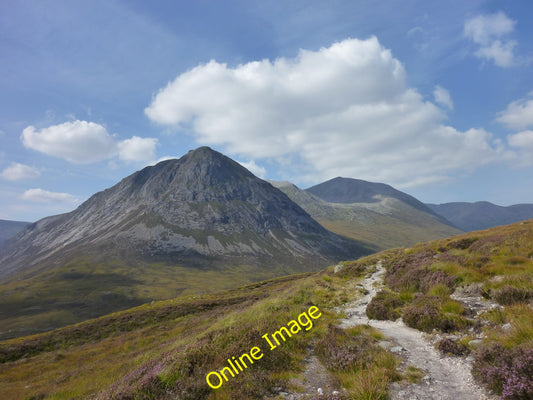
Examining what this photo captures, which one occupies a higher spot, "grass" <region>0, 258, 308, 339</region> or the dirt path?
the dirt path

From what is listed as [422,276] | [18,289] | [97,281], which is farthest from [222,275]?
[422,276]

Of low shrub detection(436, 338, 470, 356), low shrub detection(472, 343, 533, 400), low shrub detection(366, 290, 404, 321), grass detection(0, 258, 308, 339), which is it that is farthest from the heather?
grass detection(0, 258, 308, 339)

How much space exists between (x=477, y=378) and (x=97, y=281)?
20464 cm

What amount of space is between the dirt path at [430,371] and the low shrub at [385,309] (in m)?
1.03

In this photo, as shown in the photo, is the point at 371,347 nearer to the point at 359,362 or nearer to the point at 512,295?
the point at 359,362

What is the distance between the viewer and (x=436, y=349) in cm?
875

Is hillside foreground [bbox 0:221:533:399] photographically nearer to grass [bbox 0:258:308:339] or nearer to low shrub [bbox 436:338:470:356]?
low shrub [bbox 436:338:470:356]

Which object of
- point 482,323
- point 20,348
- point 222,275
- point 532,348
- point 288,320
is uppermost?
point 532,348

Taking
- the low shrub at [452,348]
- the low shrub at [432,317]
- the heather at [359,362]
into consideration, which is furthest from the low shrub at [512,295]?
the heather at [359,362]

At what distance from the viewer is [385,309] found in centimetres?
1350

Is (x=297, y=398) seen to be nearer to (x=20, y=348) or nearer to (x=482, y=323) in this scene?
(x=482, y=323)

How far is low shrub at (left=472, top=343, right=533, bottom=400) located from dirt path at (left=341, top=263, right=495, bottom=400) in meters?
0.35

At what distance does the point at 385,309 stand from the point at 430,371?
20.6ft

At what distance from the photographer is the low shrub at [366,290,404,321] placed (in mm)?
13141
